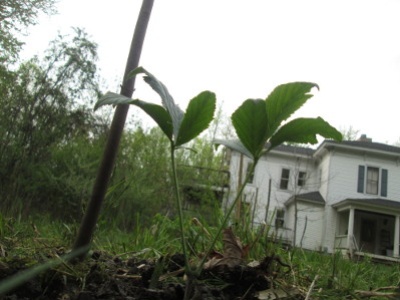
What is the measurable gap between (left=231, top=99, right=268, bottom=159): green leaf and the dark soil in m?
0.42

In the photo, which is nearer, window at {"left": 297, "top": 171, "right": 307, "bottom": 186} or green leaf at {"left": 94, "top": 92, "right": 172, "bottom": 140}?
green leaf at {"left": 94, "top": 92, "right": 172, "bottom": 140}

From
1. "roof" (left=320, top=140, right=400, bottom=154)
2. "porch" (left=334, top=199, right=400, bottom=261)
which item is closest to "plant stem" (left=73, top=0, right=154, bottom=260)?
"porch" (left=334, top=199, right=400, bottom=261)

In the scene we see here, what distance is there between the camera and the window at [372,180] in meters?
18.9

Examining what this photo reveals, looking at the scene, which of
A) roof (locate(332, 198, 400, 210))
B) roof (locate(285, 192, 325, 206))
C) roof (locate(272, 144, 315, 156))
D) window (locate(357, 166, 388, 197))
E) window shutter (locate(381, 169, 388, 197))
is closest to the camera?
roof (locate(332, 198, 400, 210))

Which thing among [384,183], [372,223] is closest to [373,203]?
[384,183]

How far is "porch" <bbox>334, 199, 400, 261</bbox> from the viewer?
1802 centimetres

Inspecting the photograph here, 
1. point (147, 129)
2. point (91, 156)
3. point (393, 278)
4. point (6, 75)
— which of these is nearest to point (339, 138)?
point (393, 278)

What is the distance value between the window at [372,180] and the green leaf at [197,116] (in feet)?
64.8

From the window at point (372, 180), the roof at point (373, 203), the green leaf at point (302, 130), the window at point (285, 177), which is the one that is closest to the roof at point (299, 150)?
the window at point (285, 177)

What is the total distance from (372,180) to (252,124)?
20.3 metres

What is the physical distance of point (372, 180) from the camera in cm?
1912

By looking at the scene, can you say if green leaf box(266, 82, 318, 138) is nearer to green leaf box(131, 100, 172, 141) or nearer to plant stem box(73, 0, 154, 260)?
green leaf box(131, 100, 172, 141)

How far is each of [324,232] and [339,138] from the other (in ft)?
64.8

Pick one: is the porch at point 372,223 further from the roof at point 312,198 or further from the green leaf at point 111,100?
the green leaf at point 111,100
